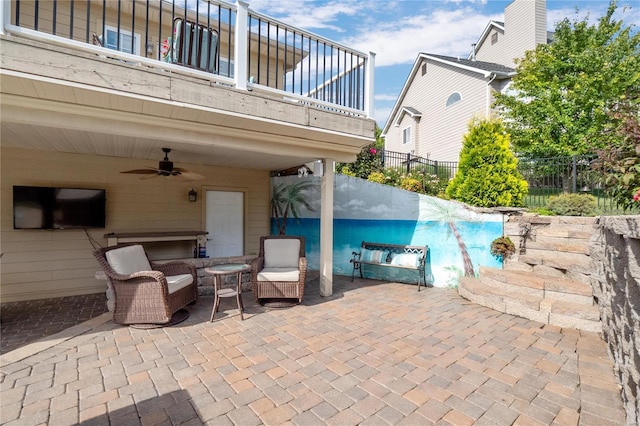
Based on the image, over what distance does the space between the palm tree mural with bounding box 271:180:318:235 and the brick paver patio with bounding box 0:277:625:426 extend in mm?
3805

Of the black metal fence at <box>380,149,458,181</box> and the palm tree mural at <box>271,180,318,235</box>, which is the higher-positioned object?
the black metal fence at <box>380,149,458,181</box>

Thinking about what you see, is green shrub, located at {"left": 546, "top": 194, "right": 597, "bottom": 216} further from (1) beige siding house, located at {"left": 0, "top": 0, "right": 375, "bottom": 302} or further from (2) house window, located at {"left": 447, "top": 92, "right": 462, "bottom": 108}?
(2) house window, located at {"left": 447, "top": 92, "right": 462, "bottom": 108}

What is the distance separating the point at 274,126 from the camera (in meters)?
4.29

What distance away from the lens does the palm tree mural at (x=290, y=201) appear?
7.99 m

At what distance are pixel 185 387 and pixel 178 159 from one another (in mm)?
4896

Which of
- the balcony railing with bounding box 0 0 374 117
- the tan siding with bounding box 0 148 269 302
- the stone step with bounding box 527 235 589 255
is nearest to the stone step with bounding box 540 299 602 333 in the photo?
the stone step with bounding box 527 235 589 255

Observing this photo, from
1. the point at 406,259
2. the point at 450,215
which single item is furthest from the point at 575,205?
the point at 406,259

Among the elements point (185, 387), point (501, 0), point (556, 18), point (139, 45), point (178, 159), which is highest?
point (501, 0)

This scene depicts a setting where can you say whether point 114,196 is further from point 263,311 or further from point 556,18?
point 556,18

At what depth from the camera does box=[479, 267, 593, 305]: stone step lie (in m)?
4.37

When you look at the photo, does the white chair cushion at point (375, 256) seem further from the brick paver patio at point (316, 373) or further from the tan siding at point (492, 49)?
the tan siding at point (492, 49)

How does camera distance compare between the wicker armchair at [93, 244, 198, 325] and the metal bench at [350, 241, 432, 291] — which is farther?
the metal bench at [350, 241, 432, 291]

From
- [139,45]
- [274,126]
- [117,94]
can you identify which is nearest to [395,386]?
[274,126]

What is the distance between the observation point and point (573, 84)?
32.0 feet
